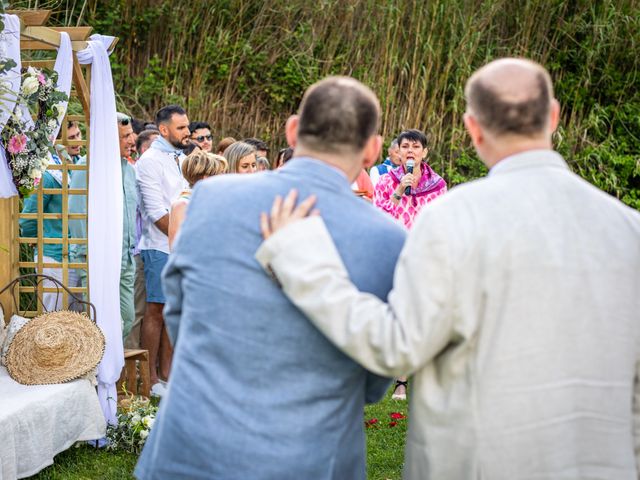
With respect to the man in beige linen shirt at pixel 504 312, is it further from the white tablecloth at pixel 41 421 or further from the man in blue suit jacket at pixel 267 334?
the white tablecloth at pixel 41 421

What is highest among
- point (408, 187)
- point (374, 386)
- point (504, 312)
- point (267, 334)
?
point (504, 312)

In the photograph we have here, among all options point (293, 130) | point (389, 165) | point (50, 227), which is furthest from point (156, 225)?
point (293, 130)

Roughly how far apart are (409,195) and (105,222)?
Answer: 96.6 inches

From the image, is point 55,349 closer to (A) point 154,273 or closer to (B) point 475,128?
(A) point 154,273

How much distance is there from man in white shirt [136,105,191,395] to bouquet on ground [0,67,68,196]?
1.45 meters

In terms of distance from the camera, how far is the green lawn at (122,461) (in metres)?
5.29

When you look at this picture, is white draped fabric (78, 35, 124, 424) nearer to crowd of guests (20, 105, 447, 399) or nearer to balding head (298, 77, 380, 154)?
crowd of guests (20, 105, 447, 399)

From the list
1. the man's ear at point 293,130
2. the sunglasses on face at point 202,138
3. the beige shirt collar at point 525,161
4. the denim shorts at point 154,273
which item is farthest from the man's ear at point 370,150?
the sunglasses on face at point 202,138

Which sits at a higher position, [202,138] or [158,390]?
[202,138]

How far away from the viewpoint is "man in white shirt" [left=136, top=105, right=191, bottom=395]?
723 cm

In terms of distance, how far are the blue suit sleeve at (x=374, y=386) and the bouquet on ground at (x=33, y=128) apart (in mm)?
3548

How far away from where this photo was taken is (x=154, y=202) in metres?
7.30

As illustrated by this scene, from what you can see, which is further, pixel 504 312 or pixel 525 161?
pixel 525 161

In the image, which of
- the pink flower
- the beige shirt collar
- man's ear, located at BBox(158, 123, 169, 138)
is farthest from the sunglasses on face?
the beige shirt collar
